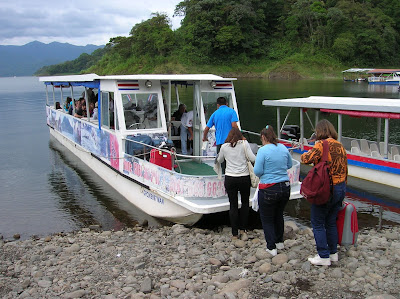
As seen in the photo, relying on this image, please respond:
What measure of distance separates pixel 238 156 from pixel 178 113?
4.93m

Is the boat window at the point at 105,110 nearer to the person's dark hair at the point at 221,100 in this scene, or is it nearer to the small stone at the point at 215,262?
the person's dark hair at the point at 221,100

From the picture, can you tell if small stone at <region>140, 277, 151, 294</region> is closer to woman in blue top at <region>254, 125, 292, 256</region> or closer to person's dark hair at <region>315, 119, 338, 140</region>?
woman in blue top at <region>254, 125, 292, 256</region>

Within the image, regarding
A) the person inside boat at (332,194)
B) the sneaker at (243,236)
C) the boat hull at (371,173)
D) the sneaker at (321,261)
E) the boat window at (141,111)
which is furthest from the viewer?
the boat hull at (371,173)

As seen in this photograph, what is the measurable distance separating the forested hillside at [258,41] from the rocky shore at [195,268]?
66.9 m

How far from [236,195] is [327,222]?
5.73 feet

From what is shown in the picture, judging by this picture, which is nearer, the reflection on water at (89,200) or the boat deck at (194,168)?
the boat deck at (194,168)

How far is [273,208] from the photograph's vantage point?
6.11m

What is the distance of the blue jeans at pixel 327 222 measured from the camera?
5.45 meters

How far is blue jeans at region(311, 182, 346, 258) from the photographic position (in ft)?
17.9

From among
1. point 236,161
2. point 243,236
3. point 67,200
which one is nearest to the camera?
point 236,161

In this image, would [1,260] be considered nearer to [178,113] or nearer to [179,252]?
[179,252]

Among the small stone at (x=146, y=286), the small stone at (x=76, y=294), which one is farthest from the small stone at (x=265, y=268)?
the small stone at (x=76, y=294)

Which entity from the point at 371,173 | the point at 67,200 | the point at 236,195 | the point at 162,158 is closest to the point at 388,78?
the point at 371,173

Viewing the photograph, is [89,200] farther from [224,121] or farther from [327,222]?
[327,222]
